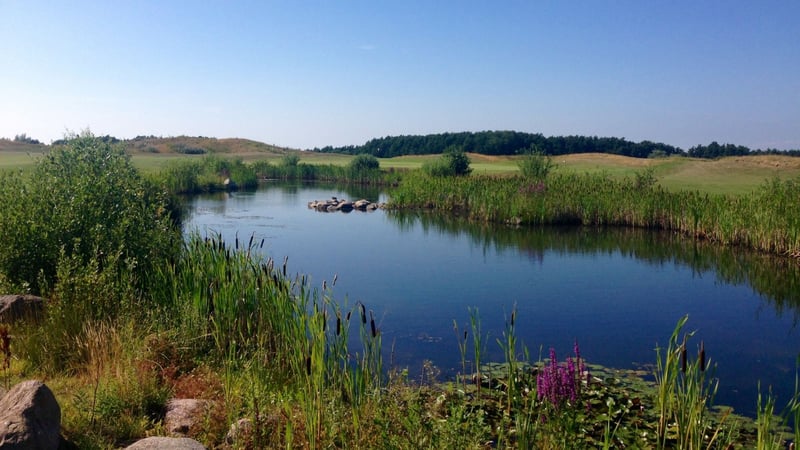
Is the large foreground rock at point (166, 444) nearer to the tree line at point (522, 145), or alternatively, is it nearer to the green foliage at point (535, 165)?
the green foliage at point (535, 165)

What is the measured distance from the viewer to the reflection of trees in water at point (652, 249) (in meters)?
14.1

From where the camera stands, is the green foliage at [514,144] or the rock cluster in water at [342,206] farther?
the green foliage at [514,144]

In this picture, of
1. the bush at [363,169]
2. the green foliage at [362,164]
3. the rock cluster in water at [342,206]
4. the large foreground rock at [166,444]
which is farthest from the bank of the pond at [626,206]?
the green foliage at [362,164]

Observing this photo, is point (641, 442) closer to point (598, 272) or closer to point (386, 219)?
point (598, 272)

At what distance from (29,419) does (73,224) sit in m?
4.89

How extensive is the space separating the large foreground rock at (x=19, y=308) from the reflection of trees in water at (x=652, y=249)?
A: 1288 centimetres

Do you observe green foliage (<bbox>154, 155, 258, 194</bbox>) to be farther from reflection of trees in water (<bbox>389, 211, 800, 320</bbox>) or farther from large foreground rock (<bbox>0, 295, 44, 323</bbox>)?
large foreground rock (<bbox>0, 295, 44, 323</bbox>)

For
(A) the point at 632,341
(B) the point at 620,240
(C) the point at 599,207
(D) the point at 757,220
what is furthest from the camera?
(C) the point at 599,207

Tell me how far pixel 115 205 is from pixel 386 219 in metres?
19.2

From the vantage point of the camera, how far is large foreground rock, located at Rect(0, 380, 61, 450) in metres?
3.63

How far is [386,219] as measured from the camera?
27.5m

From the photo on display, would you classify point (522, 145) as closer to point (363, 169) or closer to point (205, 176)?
point (363, 169)

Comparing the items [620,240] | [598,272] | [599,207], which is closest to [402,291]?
[598,272]

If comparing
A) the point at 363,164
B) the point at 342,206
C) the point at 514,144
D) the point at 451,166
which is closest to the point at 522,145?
the point at 514,144
